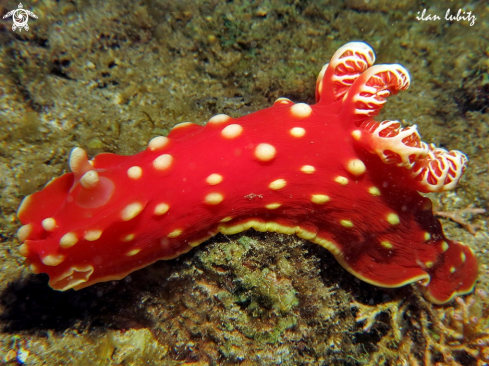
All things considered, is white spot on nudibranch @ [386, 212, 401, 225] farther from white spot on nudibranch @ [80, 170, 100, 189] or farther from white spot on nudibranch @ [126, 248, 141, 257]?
white spot on nudibranch @ [80, 170, 100, 189]

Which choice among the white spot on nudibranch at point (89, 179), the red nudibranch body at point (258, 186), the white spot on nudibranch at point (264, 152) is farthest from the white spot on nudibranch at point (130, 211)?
the white spot on nudibranch at point (264, 152)

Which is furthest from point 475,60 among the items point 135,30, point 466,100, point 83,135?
point 83,135

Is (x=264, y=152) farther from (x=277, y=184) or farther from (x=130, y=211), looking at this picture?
(x=130, y=211)

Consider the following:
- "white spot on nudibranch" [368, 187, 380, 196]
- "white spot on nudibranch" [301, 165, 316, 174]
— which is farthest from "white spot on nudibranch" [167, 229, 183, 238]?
"white spot on nudibranch" [368, 187, 380, 196]

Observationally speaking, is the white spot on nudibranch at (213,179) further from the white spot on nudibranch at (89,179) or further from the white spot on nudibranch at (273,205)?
the white spot on nudibranch at (89,179)

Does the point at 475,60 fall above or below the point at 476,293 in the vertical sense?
above

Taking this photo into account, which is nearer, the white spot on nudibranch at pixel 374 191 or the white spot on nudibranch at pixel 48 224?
the white spot on nudibranch at pixel 48 224

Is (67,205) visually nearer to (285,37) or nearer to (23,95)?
(23,95)
